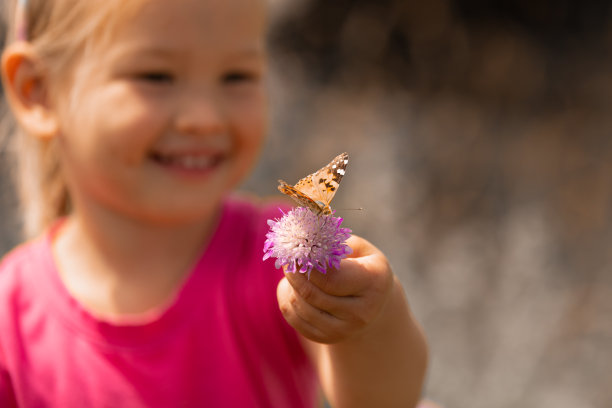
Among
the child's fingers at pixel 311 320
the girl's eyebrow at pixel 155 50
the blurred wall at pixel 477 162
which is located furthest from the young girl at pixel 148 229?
the blurred wall at pixel 477 162

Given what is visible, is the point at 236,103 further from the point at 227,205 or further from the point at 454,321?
Result: the point at 454,321

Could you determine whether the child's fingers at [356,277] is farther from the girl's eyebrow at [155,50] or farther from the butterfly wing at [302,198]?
the girl's eyebrow at [155,50]

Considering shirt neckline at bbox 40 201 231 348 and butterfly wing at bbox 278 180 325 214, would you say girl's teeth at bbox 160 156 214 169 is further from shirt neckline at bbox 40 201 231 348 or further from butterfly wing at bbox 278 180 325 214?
butterfly wing at bbox 278 180 325 214

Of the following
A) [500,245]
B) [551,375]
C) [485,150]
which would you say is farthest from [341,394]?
[485,150]

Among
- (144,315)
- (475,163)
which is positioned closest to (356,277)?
(144,315)

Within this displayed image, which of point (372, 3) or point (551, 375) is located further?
point (372, 3)

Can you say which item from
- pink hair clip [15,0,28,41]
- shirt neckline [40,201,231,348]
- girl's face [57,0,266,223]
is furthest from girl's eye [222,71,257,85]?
pink hair clip [15,0,28,41]
